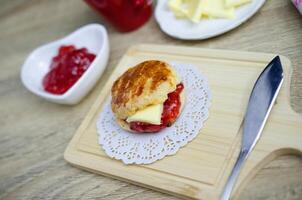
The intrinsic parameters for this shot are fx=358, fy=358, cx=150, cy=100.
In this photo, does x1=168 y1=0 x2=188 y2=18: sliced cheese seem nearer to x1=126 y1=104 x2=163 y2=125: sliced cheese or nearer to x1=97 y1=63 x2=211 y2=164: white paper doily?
x1=97 y1=63 x2=211 y2=164: white paper doily

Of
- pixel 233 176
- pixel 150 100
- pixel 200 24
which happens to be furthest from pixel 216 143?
pixel 200 24

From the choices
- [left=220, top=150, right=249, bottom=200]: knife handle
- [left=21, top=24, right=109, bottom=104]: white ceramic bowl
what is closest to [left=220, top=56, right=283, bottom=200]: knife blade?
[left=220, top=150, right=249, bottom=200]: knife handle

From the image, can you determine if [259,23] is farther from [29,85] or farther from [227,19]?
[29,85]

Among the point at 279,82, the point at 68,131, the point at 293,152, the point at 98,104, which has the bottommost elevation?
the point at 68,131

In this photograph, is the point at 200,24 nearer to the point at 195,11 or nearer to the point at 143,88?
the point at 195,11

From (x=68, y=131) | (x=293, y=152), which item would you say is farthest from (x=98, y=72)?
(x=293, y=152)
